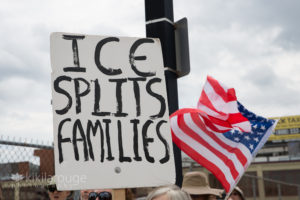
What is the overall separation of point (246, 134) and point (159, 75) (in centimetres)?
157

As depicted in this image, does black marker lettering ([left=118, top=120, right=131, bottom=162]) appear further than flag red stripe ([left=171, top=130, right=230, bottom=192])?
No

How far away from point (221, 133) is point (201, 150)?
0.77 ft

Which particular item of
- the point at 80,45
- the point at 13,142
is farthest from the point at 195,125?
the point at 13,142

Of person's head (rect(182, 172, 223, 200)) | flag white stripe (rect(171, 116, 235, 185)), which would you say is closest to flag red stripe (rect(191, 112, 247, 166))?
flag white stripe (rect(171, 116, 235, 185))

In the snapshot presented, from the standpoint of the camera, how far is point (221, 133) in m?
3.94

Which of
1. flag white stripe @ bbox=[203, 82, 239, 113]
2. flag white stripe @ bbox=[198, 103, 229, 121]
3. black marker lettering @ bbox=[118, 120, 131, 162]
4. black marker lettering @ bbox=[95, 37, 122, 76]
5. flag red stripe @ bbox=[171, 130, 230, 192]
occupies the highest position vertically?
black marker lettering @ bbox=[95, 37, 122, 76]

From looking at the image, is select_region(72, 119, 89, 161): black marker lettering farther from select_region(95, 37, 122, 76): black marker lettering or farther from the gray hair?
the gray hair

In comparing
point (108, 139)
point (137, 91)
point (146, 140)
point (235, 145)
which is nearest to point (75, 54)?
point (137, 91)

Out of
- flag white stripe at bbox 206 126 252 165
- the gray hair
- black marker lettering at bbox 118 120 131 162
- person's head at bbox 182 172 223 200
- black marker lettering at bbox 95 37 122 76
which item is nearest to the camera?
the gray hair

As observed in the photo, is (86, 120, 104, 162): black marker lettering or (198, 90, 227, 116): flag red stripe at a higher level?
(198, 90, 227, 116): flag red stripe

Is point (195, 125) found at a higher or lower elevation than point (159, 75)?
lower

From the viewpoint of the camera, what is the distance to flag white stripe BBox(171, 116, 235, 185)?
3.85 metres

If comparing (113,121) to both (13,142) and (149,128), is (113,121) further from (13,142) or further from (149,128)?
(13,142)

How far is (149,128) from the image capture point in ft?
8.70
